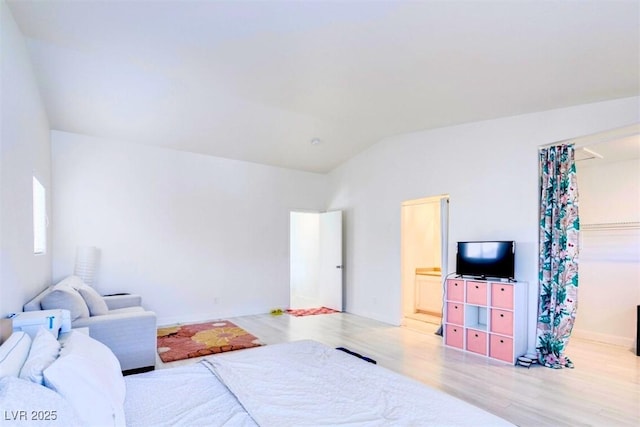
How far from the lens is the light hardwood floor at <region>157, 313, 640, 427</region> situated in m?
2.82

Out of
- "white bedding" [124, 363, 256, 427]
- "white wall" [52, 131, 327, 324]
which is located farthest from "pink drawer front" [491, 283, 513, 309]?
"white wall" [52, 131, 327, 324]

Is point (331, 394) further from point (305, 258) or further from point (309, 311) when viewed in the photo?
point (305, 258)

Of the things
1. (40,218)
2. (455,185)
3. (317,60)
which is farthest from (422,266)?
(40,218)

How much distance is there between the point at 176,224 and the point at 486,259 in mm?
4672

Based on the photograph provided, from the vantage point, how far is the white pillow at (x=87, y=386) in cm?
136

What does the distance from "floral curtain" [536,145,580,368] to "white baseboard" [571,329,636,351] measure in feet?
4.52

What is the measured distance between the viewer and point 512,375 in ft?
11.9

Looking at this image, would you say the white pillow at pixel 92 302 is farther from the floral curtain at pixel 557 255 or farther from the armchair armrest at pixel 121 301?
the floral curtain at pixel 557 255

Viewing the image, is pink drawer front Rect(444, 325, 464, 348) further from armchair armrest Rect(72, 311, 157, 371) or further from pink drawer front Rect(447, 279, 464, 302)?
armchair armrest Rect(72, 311, 157, 371)

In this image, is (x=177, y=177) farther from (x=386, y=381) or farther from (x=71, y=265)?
(x=386, y=381)

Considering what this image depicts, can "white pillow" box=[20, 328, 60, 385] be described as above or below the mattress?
above

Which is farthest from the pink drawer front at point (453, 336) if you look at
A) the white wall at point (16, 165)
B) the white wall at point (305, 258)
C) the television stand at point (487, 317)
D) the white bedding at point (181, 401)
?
the white wall at point (16, 165)

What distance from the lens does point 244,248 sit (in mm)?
6383

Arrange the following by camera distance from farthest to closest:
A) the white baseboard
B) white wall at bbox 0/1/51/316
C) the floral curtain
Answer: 1. the white baseboard
2. the floral curtain
3. white wall at bbox 0/1/51/316
